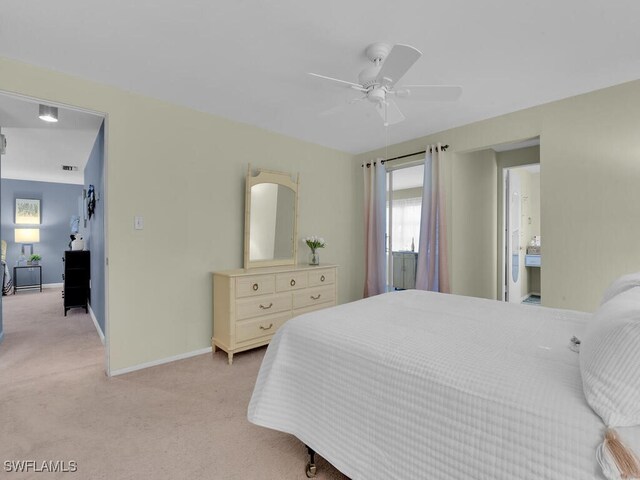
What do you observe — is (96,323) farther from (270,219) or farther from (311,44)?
(311,44)

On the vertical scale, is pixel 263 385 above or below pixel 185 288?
below

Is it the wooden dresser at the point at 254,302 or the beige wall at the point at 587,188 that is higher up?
the beige wall at the point at 587,188

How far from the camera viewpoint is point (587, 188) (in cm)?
262

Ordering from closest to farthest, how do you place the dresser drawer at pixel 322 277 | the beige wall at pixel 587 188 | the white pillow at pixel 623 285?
the white pillow at pixel 623 285
the beige wall at pixel 587 188
the dresser drawer at pixel 322 277

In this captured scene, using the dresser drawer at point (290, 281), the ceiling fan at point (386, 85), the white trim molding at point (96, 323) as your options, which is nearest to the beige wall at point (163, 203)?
the dresser drawer at point (290, 281)

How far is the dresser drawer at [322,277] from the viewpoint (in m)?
3.48

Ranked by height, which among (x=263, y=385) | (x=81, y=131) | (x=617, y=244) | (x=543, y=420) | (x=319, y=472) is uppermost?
(x=81, y=131)

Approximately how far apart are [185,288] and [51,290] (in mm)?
5372

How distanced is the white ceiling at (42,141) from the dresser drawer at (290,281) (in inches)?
88.8

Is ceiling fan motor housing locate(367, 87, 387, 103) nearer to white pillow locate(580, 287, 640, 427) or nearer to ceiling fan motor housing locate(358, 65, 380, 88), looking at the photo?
ceiling fan motor housing locate(358, 65, 380, 88)

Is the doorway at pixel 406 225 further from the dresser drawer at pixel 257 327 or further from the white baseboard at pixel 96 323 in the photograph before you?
the white baseboard at pixel 96 323

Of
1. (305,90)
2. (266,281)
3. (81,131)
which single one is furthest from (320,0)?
(81,131)

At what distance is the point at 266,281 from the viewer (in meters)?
3.05

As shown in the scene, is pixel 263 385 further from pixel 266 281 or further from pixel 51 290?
pixel 51 290
